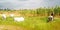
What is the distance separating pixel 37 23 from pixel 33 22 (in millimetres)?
63

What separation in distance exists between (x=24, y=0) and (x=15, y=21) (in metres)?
0.38

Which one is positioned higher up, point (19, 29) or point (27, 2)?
point (27, 2)

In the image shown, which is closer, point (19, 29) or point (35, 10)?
point (19, 29)

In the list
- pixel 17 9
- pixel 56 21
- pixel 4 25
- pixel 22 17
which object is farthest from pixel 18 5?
pixel 56 21

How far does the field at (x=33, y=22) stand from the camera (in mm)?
1997

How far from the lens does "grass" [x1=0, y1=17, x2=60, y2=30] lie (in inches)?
78.2

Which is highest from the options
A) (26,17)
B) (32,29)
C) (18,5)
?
(18,5)

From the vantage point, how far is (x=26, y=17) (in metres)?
2.13

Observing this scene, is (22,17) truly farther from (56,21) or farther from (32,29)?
(56,21)

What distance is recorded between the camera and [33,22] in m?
2.03

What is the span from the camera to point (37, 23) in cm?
203

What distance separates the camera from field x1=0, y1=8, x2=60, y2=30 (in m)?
2.00

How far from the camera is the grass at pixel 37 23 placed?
78.2 inches

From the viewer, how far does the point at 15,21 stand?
211 centimetres
